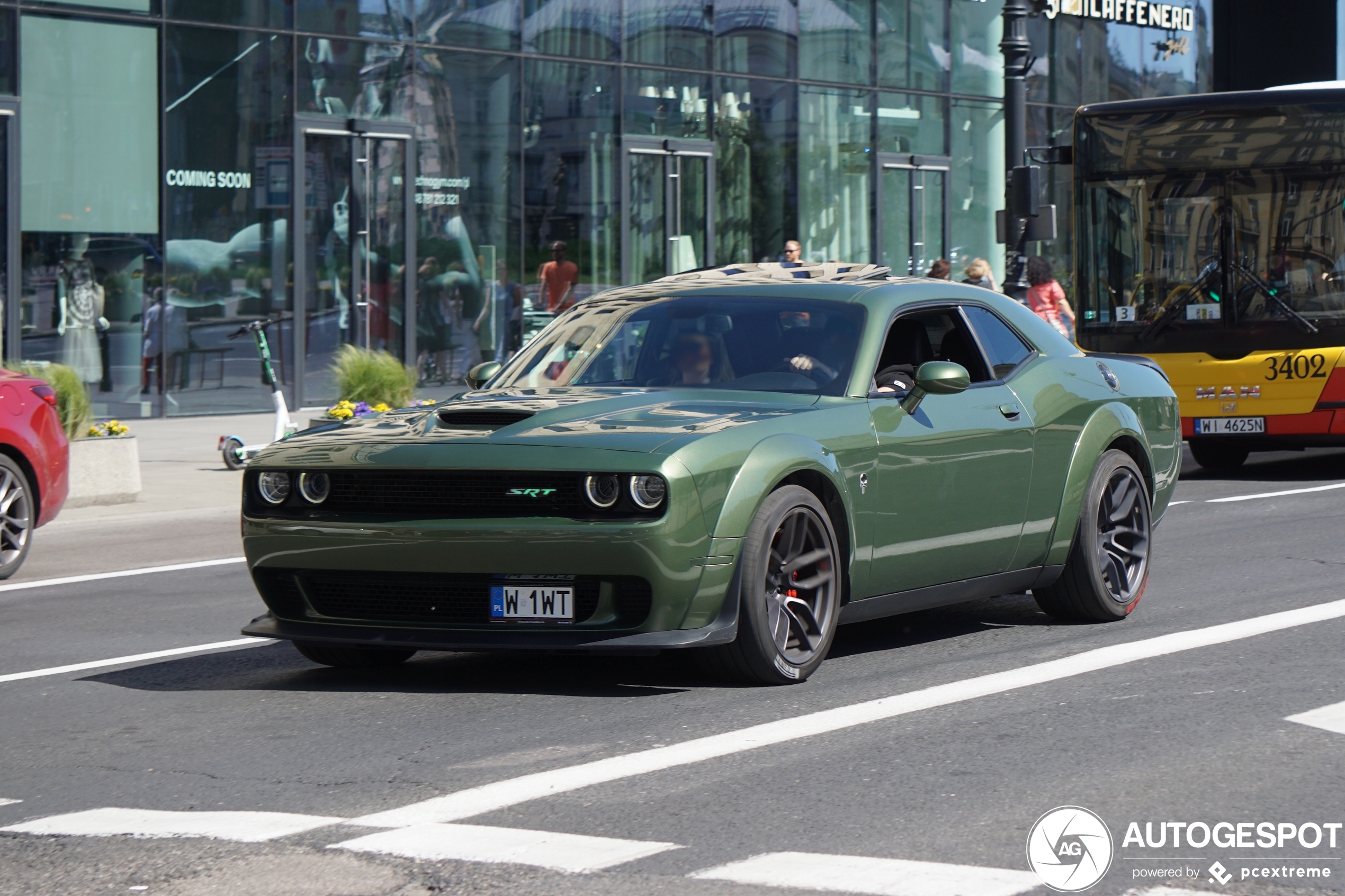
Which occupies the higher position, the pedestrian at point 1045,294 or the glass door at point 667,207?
the glass door at point 667,207

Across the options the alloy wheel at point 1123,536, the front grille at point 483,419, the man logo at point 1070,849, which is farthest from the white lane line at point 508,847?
the alloy wheel at point 1123,536

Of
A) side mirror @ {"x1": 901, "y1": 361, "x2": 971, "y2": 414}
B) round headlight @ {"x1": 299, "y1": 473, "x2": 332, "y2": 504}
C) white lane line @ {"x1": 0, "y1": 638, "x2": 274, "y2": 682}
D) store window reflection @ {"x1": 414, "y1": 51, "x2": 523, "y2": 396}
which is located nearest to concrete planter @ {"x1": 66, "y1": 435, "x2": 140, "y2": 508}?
white lane line @ {"x1": 0, "y1": 638, "x2": 274, "y2": 682}

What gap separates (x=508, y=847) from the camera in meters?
4.82

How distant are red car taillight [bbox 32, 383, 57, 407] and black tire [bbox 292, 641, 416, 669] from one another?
181 inches

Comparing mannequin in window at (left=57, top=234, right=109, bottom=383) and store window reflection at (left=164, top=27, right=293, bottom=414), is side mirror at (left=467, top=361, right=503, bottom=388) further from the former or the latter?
store window reflection at (left=164, top=27, right=293, bottom=414)

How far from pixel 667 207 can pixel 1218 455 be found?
11.8 m

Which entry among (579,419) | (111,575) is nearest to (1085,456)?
(579,419)

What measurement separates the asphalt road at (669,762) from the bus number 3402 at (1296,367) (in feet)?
25.6

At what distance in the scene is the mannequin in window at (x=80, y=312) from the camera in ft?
71.3

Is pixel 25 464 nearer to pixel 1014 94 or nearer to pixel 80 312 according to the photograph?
pixel 80 312

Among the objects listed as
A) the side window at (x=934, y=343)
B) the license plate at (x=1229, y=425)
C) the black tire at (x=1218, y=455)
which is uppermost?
the side window at (x=934, y=343)

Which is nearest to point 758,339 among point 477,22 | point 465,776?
point 465,776

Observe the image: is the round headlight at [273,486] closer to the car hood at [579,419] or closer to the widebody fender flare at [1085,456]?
the car hood at [579,419]

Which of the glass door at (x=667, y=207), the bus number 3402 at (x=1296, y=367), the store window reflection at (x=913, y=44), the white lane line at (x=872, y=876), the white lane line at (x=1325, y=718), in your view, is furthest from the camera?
the store window reflection at (x=913, y=44)
